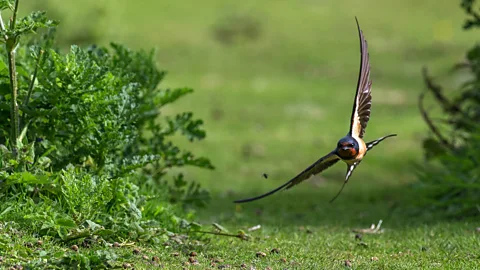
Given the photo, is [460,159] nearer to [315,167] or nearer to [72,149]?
[315,167]

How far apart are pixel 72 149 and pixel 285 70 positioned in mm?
15988

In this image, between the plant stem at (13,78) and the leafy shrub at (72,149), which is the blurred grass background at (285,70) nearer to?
the leafy shrub at (72,149)

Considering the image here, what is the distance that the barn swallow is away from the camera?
15.6 ft

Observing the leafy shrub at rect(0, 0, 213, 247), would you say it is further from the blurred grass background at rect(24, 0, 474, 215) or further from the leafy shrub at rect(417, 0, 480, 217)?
the leafy shrub at rect(417, 0, 480, 217)

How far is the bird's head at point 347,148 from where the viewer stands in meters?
4.75

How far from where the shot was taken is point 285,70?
69.1 ft

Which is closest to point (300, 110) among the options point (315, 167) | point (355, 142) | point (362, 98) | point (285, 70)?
point (285, 70)

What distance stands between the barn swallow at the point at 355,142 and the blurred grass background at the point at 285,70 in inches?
87.5

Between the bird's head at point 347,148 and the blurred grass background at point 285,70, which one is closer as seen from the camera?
the bird's head at point 347,148

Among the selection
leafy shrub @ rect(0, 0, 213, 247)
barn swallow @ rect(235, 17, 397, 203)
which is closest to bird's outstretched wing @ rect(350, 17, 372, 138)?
barn swallow @ rect(235, 17, 397, 203)

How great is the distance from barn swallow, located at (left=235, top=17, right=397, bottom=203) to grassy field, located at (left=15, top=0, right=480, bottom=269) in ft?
1.83

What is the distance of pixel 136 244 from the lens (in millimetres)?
4922

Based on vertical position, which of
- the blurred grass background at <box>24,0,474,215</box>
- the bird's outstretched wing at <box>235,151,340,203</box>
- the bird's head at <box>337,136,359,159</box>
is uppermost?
the blurred grass background at <box>24,0,474,215</box>

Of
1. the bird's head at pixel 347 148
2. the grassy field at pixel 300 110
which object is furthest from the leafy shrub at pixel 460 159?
the bird's head at pixel 347 148
